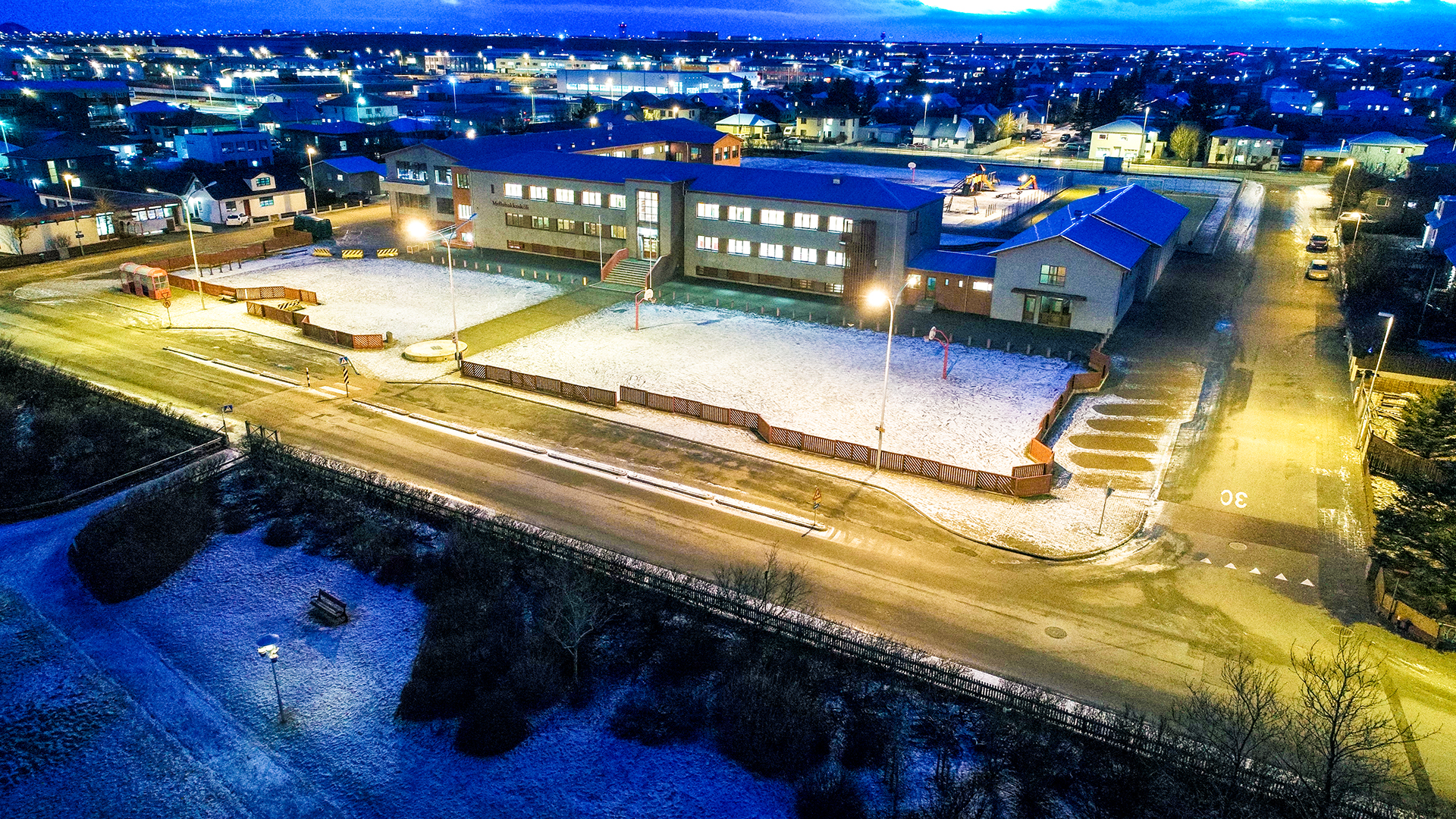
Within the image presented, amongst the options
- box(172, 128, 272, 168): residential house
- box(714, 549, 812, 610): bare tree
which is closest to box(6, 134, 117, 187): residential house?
box(172, 128, 272, 168): residential house

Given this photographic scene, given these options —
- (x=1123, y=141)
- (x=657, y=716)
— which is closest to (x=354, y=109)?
(x=1123, y=141)

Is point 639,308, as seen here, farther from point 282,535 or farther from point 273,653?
point 273,653

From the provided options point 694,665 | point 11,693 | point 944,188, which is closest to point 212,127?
point 944,188

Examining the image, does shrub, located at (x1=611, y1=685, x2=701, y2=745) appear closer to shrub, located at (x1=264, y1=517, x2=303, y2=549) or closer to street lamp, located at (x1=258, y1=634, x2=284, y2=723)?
street lamp, located at (x1=258, y1=634, x2=284, y2=723)

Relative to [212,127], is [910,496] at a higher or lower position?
lower

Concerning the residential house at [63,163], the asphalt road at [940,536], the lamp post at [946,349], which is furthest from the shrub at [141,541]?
the residential house at [63,163]

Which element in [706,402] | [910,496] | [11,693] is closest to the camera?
[11,693]

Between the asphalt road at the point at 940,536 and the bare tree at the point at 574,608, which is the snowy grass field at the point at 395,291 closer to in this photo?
the asphalt road at the point at 940,536

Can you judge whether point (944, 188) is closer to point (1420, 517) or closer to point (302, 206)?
point (302, 206)
